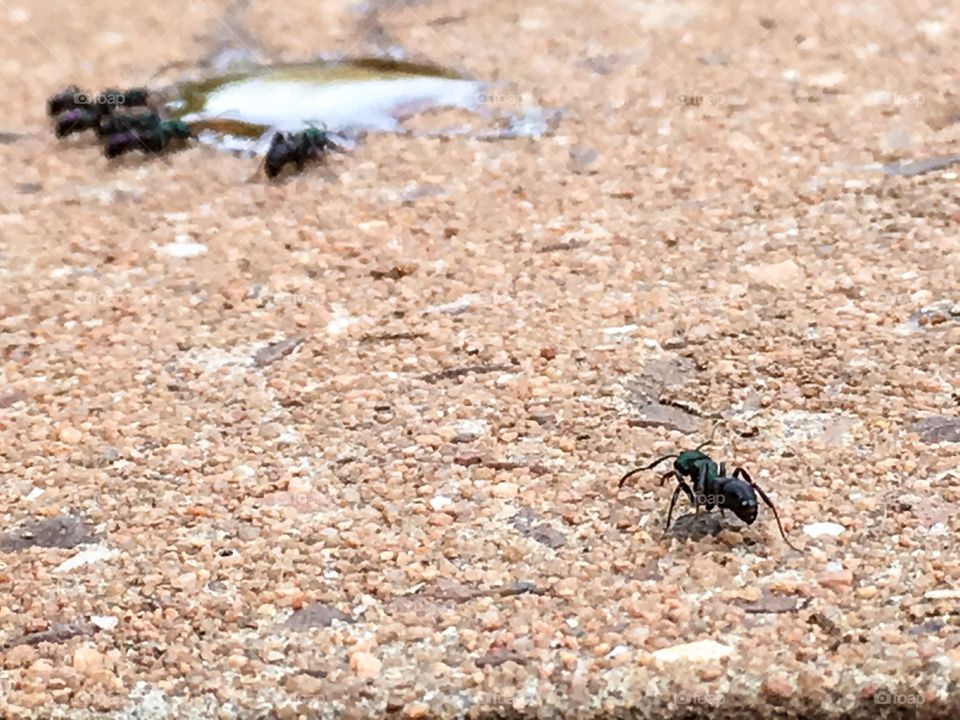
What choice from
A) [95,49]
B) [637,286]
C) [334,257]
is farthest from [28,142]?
[637,286]

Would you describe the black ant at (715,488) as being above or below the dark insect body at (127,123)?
below

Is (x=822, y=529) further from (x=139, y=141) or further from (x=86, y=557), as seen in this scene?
(x=139, y=141)

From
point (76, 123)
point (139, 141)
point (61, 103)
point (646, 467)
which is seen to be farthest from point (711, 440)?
point (61, 103)

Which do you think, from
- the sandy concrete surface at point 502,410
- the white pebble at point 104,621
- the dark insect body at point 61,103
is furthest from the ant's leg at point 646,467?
the dark insect body at point 61,103

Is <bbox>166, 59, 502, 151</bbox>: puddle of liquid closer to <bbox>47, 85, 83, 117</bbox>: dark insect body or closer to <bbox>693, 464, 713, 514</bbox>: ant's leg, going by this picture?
<bbox>47, 85, 83, 117</bbox>: dark insect body

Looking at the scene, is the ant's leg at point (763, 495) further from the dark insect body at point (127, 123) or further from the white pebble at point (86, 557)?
the dark insect body at point (127, 123)

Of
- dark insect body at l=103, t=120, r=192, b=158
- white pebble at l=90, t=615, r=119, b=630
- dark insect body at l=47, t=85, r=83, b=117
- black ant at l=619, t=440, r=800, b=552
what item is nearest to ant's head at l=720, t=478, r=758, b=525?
black ant at l=619, t=440, r=800, b=552
